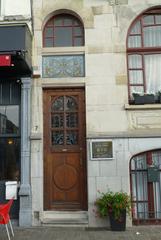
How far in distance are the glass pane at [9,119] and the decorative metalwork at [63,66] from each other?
53.2 inches

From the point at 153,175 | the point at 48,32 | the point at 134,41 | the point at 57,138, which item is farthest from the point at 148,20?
the point at 153,175

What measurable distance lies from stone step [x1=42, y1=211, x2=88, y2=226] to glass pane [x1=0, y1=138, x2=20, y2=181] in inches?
53.2

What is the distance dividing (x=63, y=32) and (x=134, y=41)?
210 cm

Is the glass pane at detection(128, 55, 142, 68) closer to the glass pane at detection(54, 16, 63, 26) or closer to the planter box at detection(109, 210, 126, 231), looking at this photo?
the glass pane at detection(54, 16, 63, 26)

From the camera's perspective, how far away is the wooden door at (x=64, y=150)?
31.6 ft

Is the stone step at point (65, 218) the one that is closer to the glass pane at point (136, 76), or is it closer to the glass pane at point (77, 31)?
the glass pane at point (136, 76)

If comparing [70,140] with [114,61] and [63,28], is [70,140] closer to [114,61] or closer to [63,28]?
[114,61]

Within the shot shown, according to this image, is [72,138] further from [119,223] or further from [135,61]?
[135,61]

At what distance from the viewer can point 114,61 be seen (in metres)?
9.85

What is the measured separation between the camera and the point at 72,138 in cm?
985

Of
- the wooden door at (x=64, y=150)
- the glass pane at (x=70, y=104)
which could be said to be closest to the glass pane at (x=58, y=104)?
the wooden door at (x=64, y=150)

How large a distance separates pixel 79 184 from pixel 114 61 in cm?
359

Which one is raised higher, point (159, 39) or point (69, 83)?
point (159, 39)

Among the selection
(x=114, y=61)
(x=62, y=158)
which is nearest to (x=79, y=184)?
(x=62, y=158)
